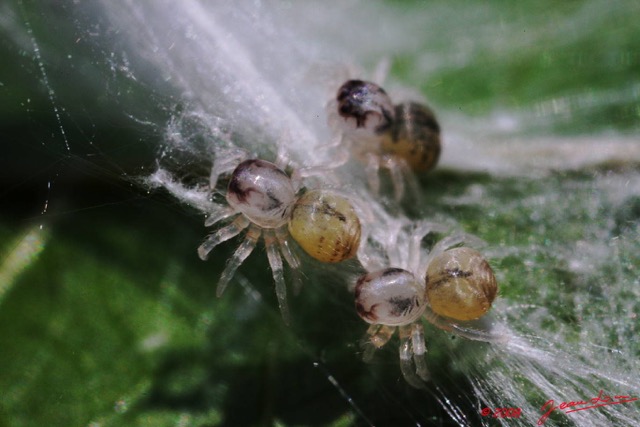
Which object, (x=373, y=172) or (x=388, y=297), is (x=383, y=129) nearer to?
(x=373, y=172)

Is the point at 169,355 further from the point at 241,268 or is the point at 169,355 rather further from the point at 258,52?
the point at 258,52

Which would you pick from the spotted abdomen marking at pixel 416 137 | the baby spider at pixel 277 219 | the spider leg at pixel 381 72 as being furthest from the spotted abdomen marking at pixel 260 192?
the spider leg at pixel 381 72

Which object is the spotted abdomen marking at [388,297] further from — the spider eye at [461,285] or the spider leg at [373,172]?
the spider leg at [373,172]

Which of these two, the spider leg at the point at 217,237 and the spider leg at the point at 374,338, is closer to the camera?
the spider leg at the point at 374,338

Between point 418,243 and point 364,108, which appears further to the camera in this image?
point 364,108

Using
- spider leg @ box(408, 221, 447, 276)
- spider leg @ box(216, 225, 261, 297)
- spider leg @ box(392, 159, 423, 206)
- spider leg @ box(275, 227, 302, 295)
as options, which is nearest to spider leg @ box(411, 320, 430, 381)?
spider leg @ box(408, 221, 447, 276)

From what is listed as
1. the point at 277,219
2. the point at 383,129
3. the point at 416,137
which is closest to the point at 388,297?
the point at 277,219

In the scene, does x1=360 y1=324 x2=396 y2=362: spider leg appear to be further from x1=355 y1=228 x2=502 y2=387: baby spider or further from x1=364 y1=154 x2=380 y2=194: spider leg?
x1=364 y1=154 x2=380 y2=194: spider leg
